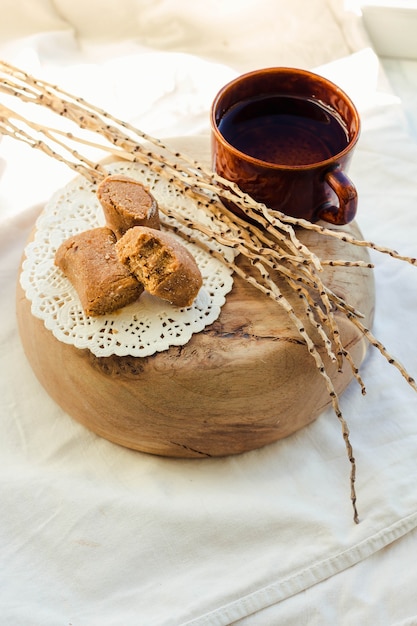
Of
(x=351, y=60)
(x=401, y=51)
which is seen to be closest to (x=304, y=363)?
(x=351, y=60)

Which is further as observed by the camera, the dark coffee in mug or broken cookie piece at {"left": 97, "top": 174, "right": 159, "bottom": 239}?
the dark coffee in mug

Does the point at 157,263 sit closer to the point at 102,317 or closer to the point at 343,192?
the point at 102,317

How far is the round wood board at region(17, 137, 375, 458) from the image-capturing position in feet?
3.24

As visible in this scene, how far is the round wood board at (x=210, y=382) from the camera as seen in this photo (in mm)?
987

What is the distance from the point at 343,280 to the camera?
1.10m

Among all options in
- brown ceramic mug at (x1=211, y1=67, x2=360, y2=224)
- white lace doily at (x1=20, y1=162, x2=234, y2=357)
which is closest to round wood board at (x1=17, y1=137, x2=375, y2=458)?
white lace doily at (x1=20, y1=162, x2=234, y2=357)

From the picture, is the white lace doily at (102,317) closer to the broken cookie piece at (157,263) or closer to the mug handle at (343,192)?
the broken cookie piece at (157,263)

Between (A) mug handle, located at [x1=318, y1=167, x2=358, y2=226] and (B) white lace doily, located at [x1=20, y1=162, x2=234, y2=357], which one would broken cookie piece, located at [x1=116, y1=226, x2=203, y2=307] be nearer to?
(B) white lace doily, located at [x1=20, y1=162, x2=234, y2=357]

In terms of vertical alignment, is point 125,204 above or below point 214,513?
above

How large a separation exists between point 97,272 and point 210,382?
0.78ft

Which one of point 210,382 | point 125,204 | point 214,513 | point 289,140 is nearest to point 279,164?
point 289,140

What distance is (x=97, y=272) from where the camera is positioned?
0.99 meters

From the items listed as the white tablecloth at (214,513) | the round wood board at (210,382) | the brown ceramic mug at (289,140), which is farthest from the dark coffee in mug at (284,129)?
the white tablecloth at (214,513)

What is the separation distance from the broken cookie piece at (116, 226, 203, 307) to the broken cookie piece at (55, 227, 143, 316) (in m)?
0.02
